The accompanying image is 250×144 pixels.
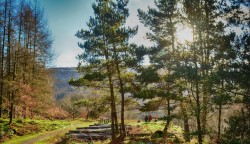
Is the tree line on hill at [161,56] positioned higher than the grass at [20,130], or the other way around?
the tree line on hill at [161,56]

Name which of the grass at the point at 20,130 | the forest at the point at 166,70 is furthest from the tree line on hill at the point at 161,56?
the grass at the point at 20,130

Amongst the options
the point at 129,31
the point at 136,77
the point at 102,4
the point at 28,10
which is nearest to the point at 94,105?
the point at 136,77

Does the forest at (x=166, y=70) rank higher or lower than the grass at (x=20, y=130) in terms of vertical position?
higher

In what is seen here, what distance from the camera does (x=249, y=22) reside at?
16.0 metres

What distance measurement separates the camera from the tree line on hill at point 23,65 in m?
27.6

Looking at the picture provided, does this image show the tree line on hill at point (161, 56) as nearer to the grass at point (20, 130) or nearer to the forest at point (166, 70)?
the forest at point (166, 70)

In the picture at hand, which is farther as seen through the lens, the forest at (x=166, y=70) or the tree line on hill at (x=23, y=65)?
the tree line on hill at (x=23, y=65)

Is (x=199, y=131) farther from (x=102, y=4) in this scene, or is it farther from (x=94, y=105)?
(x=102, y=4)

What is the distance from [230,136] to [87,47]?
1262 centimetres

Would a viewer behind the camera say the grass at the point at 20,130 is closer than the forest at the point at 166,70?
No

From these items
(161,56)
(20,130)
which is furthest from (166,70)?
(20,130)

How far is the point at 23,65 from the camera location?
3388 cm

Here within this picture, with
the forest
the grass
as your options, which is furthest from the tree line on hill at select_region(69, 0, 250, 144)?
the grass

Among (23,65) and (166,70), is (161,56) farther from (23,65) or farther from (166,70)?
(23,65)
